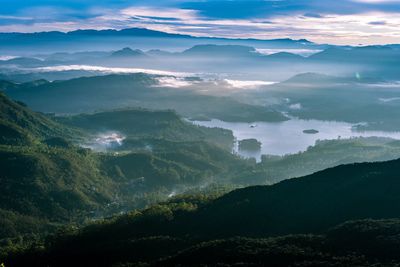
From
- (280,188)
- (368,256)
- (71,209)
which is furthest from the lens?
(71,209)

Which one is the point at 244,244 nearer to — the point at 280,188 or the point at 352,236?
the point at 352,236

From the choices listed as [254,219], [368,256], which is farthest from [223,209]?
[368,256]

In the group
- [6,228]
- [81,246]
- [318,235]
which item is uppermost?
[318,235]

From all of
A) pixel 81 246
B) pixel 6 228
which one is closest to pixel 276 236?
pixel 81 246

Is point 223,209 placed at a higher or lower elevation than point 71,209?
higher

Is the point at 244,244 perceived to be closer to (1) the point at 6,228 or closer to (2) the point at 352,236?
(2) the point at 352,236

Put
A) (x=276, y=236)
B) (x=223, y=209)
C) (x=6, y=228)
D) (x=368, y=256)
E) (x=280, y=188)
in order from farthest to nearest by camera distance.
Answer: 1. (x=6, y=228)
2. (x=280, y=188)
3. (x=223, y=209)
4. (x=276, y=236)
5. (x=368, y=256)

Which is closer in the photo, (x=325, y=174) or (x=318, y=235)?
(x=318, y=235)
